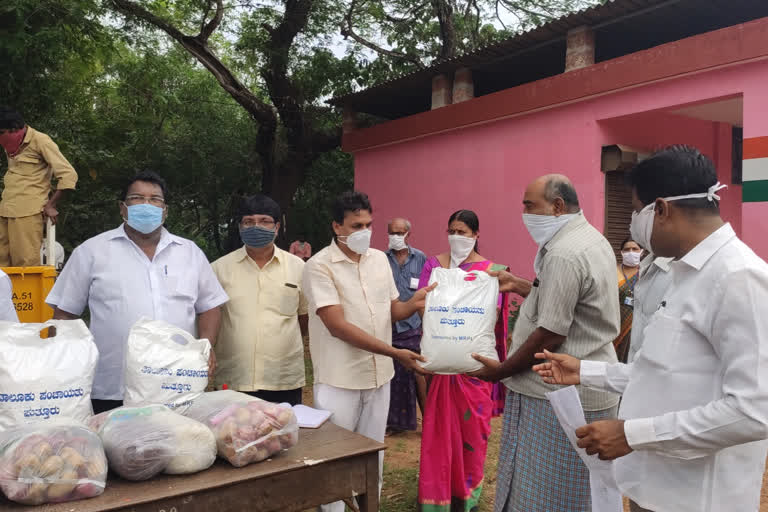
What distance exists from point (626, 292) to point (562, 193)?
8.08 feet

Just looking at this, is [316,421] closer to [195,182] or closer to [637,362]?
[637,362]

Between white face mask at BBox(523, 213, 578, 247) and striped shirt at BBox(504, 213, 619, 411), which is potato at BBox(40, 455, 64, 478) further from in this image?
white face mask at BBox(523, 213, 578, 247)

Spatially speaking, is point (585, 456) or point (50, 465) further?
point (585, 456)

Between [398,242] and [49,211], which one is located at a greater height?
[49,211]

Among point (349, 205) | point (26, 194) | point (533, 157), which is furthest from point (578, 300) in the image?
point (533, 157)

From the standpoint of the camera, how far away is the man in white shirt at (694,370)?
1361mm

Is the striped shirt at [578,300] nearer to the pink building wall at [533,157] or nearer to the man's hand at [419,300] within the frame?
the man's hand at [419,300]

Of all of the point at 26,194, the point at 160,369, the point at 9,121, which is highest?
the point at 9,121

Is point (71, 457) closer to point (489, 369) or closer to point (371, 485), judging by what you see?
point (371, 485)

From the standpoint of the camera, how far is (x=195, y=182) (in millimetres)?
14125

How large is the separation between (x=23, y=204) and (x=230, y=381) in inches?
95.1

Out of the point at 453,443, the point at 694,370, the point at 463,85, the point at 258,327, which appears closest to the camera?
the point at 694,370

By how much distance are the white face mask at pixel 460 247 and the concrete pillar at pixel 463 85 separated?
5126mm

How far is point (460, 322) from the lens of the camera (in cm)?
271
